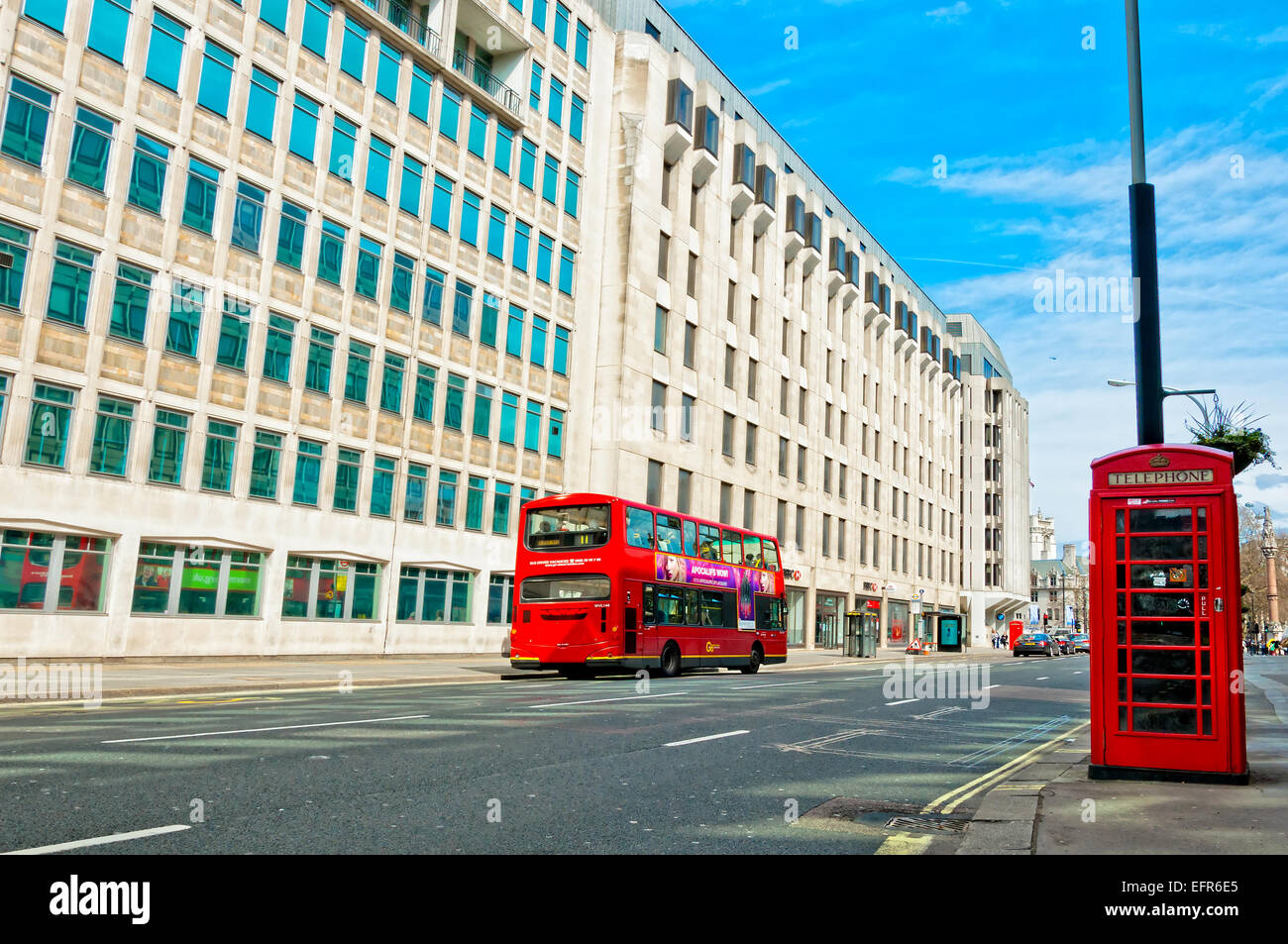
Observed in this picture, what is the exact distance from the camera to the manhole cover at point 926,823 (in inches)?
274

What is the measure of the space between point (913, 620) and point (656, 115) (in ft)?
139

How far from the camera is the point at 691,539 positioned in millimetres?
26375

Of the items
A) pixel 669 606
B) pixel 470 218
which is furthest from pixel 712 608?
pixel 470 218

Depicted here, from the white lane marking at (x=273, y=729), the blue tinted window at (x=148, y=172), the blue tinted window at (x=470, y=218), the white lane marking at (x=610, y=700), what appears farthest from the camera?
the blue tinted window at (x=470, y=218)

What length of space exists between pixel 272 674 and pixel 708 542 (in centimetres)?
1129

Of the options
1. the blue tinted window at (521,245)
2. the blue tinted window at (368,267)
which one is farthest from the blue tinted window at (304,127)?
the blue tinted window at (521,245)

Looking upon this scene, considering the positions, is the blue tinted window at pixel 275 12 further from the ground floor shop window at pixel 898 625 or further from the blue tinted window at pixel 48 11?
the ground floor shop window at pixel 898 625

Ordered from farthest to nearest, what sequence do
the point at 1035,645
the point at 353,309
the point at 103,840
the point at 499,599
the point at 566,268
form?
the point at 1035,645
the point at 566,268
the point at 499,599
the point at 353,309
the point at 103,840

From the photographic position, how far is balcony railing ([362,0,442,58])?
3152 cm

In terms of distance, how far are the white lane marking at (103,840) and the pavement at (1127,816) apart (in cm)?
462

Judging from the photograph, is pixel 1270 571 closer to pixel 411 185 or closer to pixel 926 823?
pixel 411 185
